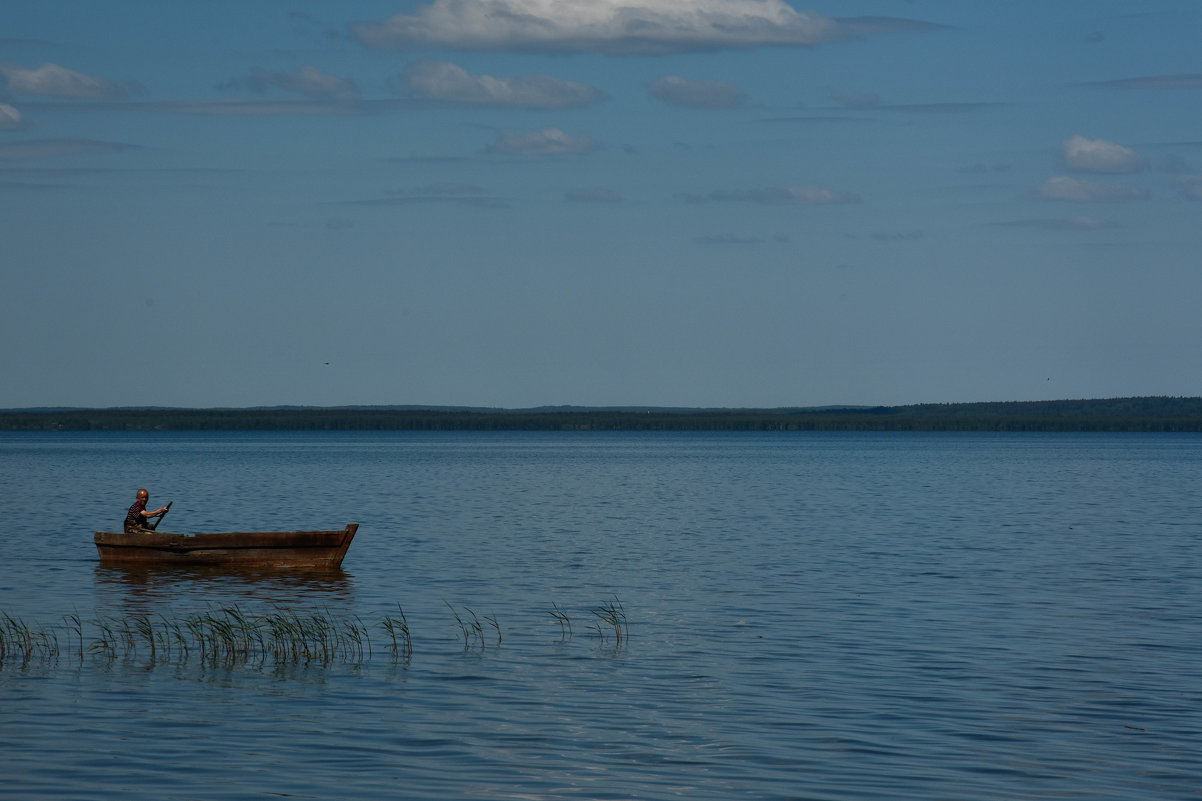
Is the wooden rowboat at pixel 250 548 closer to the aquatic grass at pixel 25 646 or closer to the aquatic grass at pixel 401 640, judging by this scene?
the aquatic grass at pixel 401 640

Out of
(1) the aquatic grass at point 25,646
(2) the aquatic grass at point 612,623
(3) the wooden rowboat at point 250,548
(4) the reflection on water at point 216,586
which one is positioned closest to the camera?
(1) the aquatic grass at point 25,646

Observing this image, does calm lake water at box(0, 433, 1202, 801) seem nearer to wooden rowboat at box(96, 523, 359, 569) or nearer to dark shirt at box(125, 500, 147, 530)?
wooden rowboat at box(96, 523, 359, 569)

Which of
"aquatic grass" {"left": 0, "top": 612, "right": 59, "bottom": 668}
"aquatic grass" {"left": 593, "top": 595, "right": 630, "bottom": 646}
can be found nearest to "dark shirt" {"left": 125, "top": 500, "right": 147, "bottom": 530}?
"aquatic grass" {"left": 0, "top": 612, "right": 59, "bottom": 668}

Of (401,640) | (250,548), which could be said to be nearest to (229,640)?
(401,640)

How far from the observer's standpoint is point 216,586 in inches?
1125

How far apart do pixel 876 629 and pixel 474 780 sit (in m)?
11.1

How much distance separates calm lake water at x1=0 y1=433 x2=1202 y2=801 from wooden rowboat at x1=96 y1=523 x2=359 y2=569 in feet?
1.83

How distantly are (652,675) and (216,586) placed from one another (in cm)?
1365

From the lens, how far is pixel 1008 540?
40.0m

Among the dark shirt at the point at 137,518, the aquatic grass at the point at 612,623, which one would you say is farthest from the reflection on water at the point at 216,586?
the aquatic grass at the point at 612,623

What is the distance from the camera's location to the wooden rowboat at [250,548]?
30.9 meters

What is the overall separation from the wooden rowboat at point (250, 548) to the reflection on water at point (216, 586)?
7.8 inches

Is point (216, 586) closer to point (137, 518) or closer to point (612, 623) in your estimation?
point (137, 518)

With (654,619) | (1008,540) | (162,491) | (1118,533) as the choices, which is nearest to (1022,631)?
(654,619)
